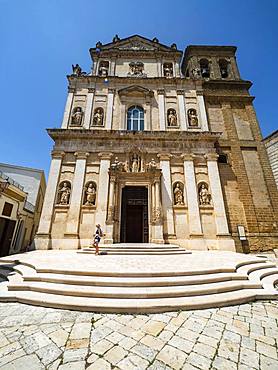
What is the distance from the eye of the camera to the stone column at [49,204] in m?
9.89

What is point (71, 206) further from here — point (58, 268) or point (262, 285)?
point (262, 285)

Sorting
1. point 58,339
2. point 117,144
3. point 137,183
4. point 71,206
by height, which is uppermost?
point 117,144

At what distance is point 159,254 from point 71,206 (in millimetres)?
6140

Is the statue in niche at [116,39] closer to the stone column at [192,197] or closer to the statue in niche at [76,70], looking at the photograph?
the statue in niche at [76,70]

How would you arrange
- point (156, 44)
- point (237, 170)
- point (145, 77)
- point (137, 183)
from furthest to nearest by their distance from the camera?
point (156, 44), point (145, 77), point (237, 170), point (137, 183)

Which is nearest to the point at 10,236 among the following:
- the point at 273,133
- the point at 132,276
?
the point at 132,276

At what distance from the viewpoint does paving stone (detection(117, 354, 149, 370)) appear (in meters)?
2.07

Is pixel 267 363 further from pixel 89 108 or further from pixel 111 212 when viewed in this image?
pixel 89 108

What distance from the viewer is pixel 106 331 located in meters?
2.76

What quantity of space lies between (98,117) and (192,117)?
7.47m

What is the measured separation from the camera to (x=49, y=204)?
419 inches

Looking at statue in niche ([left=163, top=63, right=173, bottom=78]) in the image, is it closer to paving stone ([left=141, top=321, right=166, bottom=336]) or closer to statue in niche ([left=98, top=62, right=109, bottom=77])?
statue in niche ([left=98, top=62, right=109, bottom=77])

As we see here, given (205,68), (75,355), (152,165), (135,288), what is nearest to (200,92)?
(205,68)

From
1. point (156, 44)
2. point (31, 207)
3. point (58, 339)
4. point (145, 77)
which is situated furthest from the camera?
point (156, 44)
